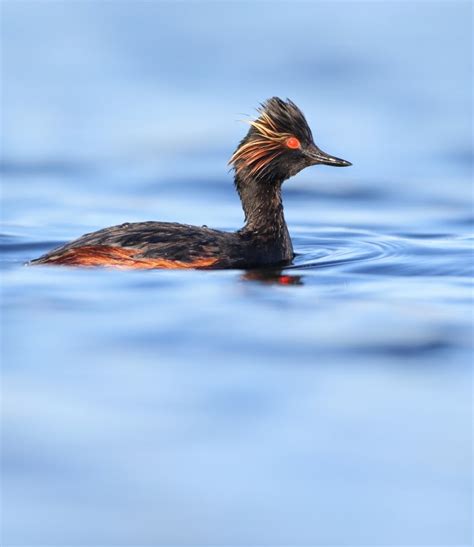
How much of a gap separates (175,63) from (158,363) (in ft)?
61.7

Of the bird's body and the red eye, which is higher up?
the red eye

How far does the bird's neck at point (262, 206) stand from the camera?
1301 centimetres

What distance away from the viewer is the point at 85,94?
2595 centimetres

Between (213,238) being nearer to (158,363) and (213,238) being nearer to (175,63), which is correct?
(158,363)

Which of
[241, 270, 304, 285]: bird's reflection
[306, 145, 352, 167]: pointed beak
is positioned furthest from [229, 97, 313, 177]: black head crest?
[241, 270, 304, 285]: bird's reflection

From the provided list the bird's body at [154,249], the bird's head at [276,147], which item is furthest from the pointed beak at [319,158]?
the bird's body at [154,249]

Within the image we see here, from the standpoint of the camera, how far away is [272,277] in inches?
482

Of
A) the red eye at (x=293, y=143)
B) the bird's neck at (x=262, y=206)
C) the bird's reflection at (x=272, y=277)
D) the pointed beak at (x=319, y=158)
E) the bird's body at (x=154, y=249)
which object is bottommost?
the bird's reflection at (x=272, y=277)

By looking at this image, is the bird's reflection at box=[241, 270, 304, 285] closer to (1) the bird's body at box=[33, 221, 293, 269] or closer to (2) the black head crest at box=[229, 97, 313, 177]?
(1) the bird's body at box=[33, 221, 293, 269]

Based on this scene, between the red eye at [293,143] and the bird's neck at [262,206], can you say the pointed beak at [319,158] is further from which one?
the bird's neck at [262,206]

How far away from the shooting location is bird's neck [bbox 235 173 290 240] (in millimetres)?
13008

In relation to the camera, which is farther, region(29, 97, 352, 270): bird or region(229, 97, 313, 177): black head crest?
region(229, 97, 313, 177): black head crest

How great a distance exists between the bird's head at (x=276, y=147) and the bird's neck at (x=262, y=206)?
0.19ft

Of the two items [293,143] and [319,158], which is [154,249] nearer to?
[293,143]
